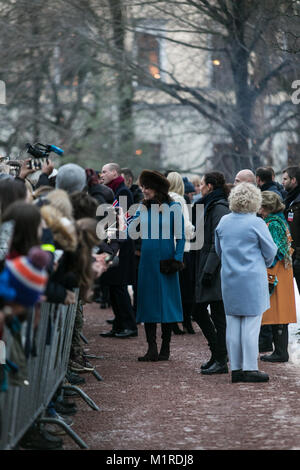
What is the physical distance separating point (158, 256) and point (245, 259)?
1.56 m

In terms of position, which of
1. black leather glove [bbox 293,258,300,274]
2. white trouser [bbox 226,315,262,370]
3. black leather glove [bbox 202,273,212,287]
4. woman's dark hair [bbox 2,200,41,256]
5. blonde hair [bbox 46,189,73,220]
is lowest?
white trouser [bbox 226,315,262,370]

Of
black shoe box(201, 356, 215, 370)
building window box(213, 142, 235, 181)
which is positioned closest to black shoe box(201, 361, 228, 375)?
black shoe box(201, 356, 215, 370)

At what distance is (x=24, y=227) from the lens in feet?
15.8

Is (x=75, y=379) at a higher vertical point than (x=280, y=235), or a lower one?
lower

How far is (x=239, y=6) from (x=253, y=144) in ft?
9.47

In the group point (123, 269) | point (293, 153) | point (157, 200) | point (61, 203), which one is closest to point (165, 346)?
point (157, 200)

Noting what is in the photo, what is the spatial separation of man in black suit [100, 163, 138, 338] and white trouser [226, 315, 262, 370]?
11.4ft

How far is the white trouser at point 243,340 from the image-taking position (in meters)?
9.12

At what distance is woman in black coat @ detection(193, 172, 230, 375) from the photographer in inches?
381

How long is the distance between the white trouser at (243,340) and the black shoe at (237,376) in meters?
0.04

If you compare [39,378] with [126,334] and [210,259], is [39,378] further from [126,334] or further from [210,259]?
[126,334]

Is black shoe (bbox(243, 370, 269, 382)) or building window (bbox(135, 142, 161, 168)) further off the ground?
building window (bbox(135, 142, 161, 168))

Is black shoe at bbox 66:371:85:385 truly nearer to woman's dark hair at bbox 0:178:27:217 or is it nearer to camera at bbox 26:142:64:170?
camera at bbox 26:142:64:170

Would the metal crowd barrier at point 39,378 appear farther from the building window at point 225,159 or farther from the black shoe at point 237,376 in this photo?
the building window at point 225,159
